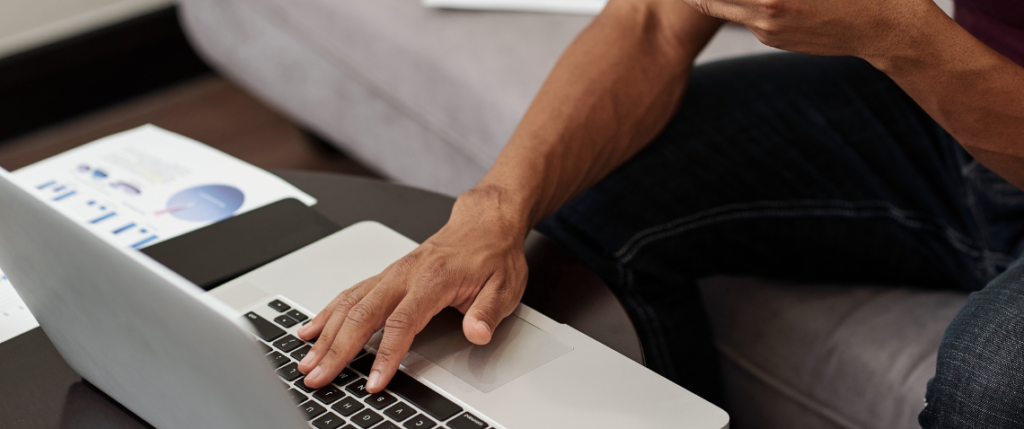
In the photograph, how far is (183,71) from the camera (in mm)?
2438

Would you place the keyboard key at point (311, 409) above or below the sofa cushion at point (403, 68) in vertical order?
above

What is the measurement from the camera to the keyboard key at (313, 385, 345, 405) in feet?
1.66

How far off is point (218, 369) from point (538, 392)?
21 centimetres

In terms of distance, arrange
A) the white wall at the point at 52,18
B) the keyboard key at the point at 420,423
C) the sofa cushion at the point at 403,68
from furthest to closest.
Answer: the white wall at the point at 52,18, the sofa cushion at the point at 403,68, the keyboard key at the point at 420,423

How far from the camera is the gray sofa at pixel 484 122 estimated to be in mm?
815

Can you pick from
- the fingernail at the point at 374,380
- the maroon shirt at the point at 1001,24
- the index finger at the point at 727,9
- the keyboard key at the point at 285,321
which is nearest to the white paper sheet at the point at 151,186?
the keyboard key at the point at 285,321

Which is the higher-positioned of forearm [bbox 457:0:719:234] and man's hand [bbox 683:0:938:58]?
man's hand [bbox 683:0:938:58]

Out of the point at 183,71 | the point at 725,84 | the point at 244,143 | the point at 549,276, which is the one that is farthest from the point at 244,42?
the point at 549,276

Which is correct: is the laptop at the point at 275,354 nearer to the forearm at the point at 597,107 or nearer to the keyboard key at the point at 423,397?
the keyboard key at the point at 423,397

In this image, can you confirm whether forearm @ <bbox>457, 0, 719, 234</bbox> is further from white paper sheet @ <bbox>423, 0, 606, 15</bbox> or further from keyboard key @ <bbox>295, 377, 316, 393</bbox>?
white paper sheet @ <bbox>423, 0, 606, 15</bbox>

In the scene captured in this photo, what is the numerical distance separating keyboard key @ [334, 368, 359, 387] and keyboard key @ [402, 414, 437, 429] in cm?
6

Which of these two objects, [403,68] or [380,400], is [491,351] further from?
[403,68]

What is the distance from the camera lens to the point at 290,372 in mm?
529

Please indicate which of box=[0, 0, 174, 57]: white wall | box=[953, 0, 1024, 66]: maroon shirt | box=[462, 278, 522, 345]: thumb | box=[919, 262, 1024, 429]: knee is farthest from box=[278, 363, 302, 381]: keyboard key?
box=[0, 0, 174, 57]: white wall
